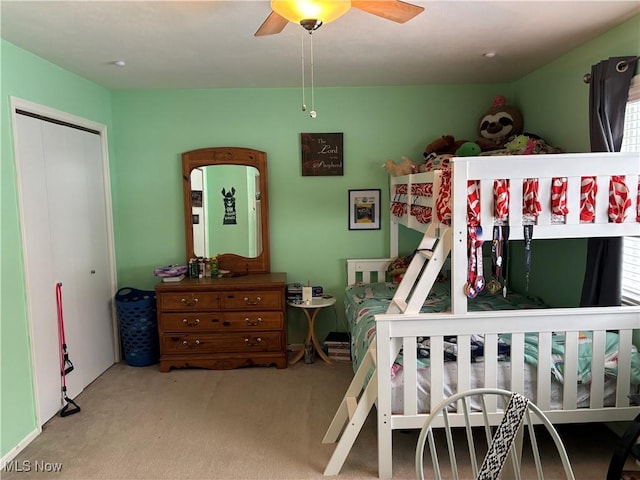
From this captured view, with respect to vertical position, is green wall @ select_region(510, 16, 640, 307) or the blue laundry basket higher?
green wall @ select_region(510, 16, 640, 307)

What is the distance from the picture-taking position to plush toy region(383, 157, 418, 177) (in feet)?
12.2

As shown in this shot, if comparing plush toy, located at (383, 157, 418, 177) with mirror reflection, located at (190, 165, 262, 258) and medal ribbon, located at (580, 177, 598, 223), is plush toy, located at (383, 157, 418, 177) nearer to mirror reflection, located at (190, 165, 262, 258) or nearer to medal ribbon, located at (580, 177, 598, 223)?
mirror reflection, located at (190, 165, 262, 258)

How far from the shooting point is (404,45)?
288 cm

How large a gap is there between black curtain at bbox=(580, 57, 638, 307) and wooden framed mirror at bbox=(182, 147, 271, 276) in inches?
100

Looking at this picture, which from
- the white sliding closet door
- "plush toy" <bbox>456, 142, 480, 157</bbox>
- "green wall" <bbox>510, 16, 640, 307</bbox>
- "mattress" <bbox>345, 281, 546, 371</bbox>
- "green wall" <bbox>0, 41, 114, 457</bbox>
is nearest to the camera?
"green wall" <bbox>0, 41, 114, 457</bbox>

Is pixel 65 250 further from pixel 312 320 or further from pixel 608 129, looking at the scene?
pixel 608 129

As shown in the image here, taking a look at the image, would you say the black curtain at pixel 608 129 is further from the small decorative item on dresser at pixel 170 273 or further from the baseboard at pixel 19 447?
the baseboard at pixel 19 447

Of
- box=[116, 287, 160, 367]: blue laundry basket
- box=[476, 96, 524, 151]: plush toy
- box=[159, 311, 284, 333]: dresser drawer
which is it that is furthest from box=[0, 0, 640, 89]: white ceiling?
box=[159, 311, 284, 333]: dresser drawer

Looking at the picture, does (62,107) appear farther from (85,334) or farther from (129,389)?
(129,389)

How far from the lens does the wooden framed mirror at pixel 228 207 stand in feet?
13.3

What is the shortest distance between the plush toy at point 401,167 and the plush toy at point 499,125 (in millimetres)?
620

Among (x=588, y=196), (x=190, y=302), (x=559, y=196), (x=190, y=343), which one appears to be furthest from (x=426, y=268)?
(x=190, y=343)

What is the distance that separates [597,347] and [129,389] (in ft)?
10.3

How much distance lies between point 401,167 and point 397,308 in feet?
5.52
